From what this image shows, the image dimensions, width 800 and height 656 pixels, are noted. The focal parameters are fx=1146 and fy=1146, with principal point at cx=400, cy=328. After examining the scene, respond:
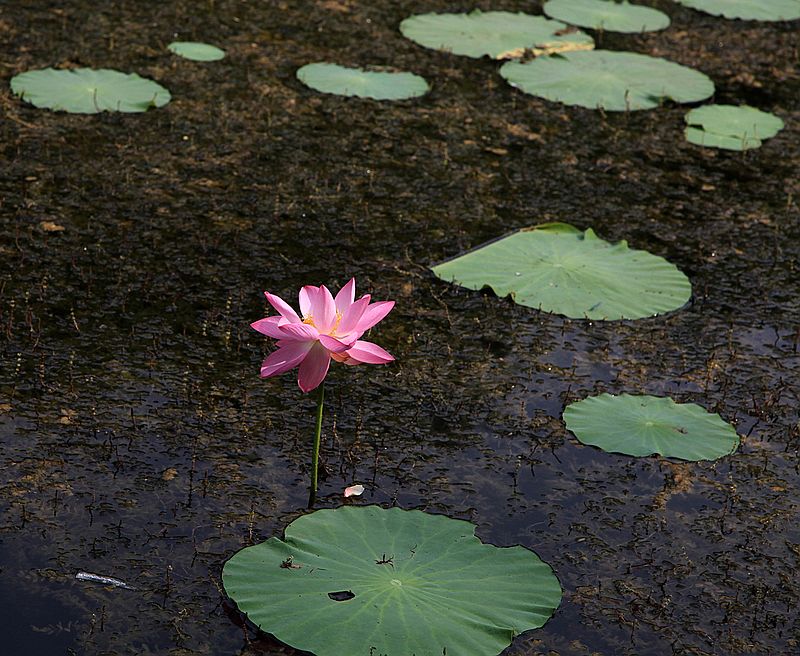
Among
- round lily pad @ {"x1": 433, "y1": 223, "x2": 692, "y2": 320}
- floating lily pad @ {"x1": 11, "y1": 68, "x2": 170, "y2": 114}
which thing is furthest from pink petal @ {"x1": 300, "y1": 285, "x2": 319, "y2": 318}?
floating lily pad @ {"x1": 11, "y1": 68, "x2": 170, "y2": 114}

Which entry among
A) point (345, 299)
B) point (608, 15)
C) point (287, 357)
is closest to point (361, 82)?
point (608, 15)

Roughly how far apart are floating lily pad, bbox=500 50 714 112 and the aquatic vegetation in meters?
3.03

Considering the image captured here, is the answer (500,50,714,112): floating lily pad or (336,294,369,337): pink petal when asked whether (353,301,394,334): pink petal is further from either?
(500,50,714,112): floating lily pad

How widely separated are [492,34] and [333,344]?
12.7ft

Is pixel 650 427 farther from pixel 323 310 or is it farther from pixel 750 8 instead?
pixel 750 8

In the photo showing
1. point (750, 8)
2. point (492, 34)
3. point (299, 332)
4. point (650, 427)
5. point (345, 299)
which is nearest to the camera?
point (299, 332)

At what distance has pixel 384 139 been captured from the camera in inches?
189

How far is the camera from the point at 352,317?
2459 mm

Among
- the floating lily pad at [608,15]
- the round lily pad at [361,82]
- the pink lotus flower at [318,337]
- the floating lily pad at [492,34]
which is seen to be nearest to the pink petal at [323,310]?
the pink lotus flower at [318,337]

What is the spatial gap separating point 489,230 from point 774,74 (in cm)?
252

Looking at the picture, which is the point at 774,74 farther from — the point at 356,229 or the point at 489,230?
the point at 356,229

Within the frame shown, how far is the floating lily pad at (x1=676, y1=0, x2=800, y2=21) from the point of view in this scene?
254 inches

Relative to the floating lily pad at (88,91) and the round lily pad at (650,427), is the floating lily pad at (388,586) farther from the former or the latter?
the floating lily pad at (88,91)

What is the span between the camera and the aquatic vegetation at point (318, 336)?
7.99 ft
